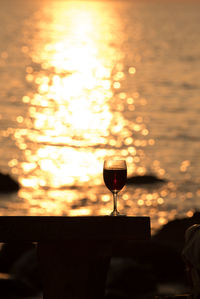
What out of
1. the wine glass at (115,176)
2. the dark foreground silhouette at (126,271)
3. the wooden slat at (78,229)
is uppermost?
the dark foreground silhouette at (126,271)

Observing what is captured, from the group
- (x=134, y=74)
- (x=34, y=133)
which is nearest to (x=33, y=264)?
(x=34, y=133)

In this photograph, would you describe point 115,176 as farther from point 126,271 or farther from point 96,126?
point 96,126

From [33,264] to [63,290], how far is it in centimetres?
1000

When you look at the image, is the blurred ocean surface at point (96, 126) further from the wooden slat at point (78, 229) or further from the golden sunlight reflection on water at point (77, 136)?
the wooden slat at point (78, 229)

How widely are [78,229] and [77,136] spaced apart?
48822 millimetres

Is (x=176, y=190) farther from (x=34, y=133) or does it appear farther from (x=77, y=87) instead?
(x=77, y=87)

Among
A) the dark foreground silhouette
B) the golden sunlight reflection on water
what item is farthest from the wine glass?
the golden sunlight reflection on water

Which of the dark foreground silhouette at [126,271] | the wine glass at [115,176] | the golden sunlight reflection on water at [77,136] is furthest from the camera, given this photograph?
the golden sunlight reflection on water at [77,136]

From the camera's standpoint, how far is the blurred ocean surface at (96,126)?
3638 cm

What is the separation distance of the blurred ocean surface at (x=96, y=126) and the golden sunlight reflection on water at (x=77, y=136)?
6cm

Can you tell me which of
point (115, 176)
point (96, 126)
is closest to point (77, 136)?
point (96, 126)

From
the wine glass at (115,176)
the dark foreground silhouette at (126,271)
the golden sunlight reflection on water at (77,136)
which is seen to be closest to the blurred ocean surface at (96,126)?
the golden sunlight reflection on water at (77,136)

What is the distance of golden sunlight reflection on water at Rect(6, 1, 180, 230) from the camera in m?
36.3

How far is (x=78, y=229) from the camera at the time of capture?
459 centimetres
